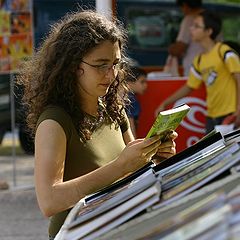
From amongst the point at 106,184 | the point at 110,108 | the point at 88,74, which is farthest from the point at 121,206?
the point at 110,108

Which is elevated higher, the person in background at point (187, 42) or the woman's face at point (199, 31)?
the woman's face at point (199, 31)

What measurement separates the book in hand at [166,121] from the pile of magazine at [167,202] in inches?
4.4

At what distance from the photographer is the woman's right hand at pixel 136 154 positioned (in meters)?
2.87

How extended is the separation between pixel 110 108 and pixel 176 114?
21.2 inches

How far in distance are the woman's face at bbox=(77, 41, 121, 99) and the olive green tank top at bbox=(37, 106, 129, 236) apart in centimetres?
13

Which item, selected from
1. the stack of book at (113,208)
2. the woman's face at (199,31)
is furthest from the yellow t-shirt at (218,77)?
the stack of book at (113,208)

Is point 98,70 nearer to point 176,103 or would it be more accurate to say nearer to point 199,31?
point 199,31

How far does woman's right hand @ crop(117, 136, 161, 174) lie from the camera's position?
113 inches

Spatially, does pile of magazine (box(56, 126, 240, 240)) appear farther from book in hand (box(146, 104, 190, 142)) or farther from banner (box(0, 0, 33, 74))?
banner (box(0, 0, 33, 74))

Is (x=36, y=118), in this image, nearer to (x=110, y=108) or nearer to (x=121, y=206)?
(x=110, y=108)

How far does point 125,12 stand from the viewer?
12.8 m

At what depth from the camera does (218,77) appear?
25.4 ft

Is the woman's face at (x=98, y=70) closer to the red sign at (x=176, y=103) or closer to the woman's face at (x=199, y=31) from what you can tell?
the woman's face at (x=199, y=31)

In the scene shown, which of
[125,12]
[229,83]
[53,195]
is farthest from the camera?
[125,12]
